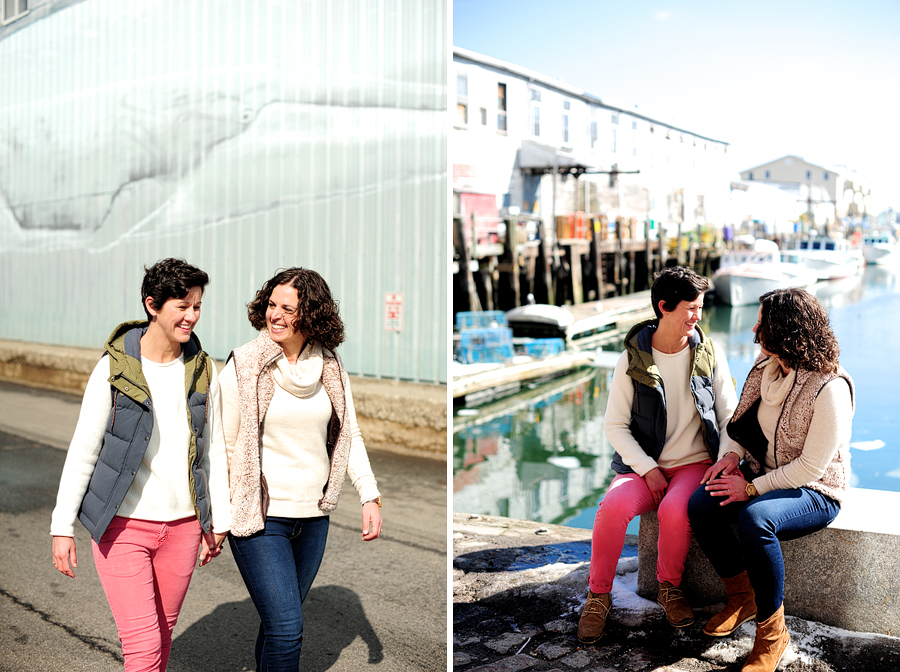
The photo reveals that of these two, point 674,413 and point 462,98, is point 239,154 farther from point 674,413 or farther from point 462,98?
point 462,98

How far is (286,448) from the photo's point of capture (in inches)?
87.2

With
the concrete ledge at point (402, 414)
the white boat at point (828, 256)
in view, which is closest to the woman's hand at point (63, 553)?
the concrete ledge at point (402, 414)

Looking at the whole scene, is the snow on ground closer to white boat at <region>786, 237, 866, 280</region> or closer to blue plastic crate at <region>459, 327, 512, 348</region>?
blue plastic crate at <region>459, 327, 512, 348</region>

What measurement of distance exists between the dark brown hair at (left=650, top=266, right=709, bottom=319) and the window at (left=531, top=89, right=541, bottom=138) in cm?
1867

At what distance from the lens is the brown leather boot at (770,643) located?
8.28ft

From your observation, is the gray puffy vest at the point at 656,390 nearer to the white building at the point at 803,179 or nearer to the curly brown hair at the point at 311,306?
the curly brown hair at the point at 311,306

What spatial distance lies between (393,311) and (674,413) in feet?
14.4

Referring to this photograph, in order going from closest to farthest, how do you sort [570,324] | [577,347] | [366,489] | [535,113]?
[366,489], [577,347], [570,324], [535,113]

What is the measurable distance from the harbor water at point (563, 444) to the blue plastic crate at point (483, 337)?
2.96ft

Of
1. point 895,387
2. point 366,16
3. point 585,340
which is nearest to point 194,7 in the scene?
point 366,16

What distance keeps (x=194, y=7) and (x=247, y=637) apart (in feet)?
20.6

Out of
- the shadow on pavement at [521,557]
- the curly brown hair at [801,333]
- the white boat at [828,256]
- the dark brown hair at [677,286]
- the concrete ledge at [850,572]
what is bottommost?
the shadow on pavement at [521,557]

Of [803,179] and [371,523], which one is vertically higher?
[803,179]

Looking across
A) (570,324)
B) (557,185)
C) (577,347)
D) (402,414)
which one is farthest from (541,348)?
(557,185)
